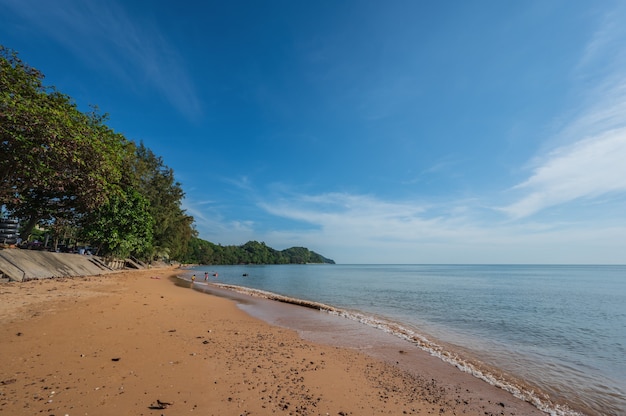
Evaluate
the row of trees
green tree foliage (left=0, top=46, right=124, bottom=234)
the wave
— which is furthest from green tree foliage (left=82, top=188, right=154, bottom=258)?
the wave

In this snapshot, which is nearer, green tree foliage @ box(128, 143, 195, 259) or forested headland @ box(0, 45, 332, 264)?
forested headland @ box(0, 45, 332, 264)

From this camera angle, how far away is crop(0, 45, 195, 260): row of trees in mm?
14125

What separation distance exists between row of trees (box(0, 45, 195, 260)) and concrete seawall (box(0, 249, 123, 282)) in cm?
360

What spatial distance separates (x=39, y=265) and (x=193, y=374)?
835 inches

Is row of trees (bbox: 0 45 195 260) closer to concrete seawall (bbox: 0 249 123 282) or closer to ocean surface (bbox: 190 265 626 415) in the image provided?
concrete seawall (bbox: 0 249 123 282)

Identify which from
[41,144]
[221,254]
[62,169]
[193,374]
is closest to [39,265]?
[62,169]

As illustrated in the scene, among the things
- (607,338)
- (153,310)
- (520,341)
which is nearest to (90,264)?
(153,310)

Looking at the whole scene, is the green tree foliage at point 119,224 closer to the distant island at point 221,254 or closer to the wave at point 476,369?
the wave at point 476,369

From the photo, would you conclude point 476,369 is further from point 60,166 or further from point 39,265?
point 39,265

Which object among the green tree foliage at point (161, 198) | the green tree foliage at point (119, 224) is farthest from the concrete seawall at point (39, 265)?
the green tree foliage at point (161, 198)

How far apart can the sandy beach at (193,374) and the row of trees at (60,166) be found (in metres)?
8.65

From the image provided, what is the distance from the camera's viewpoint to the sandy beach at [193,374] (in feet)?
15.8

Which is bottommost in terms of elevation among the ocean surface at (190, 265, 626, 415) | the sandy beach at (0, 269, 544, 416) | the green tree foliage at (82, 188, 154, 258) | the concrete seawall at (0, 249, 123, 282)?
the ocean surface at (190, 265, 626, 415)

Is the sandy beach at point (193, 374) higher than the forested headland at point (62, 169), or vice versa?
the forested headland at point (62, 169)
